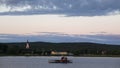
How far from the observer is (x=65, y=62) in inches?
5217

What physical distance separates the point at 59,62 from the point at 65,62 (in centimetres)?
173

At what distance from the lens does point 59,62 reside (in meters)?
133
